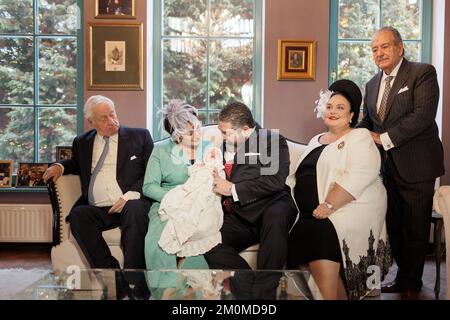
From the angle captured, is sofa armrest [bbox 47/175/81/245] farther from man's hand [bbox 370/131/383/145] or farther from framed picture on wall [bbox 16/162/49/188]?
man's hand [bbox 370/131/383/145]

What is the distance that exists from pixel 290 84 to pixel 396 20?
3.71ft

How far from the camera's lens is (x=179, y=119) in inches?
137

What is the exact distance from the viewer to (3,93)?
525 cm

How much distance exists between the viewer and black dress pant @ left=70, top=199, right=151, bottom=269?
130 inches

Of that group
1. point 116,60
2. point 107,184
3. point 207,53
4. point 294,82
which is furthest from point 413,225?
point 116,60

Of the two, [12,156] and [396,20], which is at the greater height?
[396,20]

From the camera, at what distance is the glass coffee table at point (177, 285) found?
2.24m

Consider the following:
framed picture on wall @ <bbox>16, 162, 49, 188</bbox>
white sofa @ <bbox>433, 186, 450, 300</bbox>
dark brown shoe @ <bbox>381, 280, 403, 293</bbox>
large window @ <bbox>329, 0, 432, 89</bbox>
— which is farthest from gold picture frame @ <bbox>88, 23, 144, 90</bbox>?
white sofa @ <bbox>433, 186, 450, 300</bbox>

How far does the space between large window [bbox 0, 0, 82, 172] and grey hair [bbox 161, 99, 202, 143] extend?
193 cm

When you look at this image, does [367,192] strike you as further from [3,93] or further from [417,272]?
[3,93]

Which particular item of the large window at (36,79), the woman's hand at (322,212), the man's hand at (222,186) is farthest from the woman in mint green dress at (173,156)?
the large window at (36,79)

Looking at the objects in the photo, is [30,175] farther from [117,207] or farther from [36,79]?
[117,207]

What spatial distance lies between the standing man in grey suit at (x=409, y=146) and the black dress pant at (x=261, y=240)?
2.63ft
